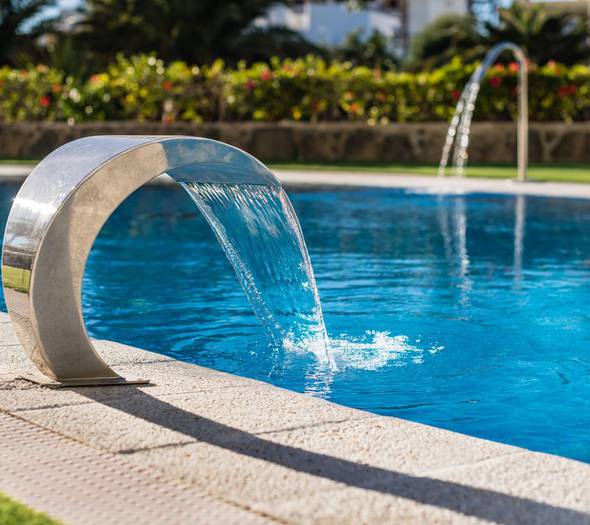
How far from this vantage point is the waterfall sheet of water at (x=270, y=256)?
603 centimetres

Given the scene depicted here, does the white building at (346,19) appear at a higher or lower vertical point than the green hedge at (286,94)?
higher

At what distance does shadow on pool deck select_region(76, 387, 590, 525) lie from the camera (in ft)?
11.1

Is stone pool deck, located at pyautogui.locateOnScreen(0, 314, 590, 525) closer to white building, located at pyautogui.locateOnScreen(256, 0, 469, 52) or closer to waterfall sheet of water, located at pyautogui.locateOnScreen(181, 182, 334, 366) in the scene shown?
waterfall sheet of water, located at pyautogui.locateOnScreen(181, 182, 334, 366)

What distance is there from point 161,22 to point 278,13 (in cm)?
4095

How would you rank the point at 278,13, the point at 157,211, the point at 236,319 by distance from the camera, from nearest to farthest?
the point at 236,319 < the point at 157,211 < the point at 278,13

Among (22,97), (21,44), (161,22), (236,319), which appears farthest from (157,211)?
(21,44)

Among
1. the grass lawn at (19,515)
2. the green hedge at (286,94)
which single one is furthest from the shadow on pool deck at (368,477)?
the green hedge at (286,94)

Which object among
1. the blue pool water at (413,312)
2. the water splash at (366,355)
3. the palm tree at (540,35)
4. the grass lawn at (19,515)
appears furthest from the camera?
the palm tree at (540,35)

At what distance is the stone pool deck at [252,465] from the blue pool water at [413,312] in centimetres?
114

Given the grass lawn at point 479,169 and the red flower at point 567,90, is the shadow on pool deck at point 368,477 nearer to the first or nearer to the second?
the grass lawn at point 479,169

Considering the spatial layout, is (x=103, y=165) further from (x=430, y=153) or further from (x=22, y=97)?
(x=22, y=97)

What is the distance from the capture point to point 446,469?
3828 mm

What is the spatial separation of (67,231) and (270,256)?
2130 mm

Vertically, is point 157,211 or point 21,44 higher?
point 21,44
